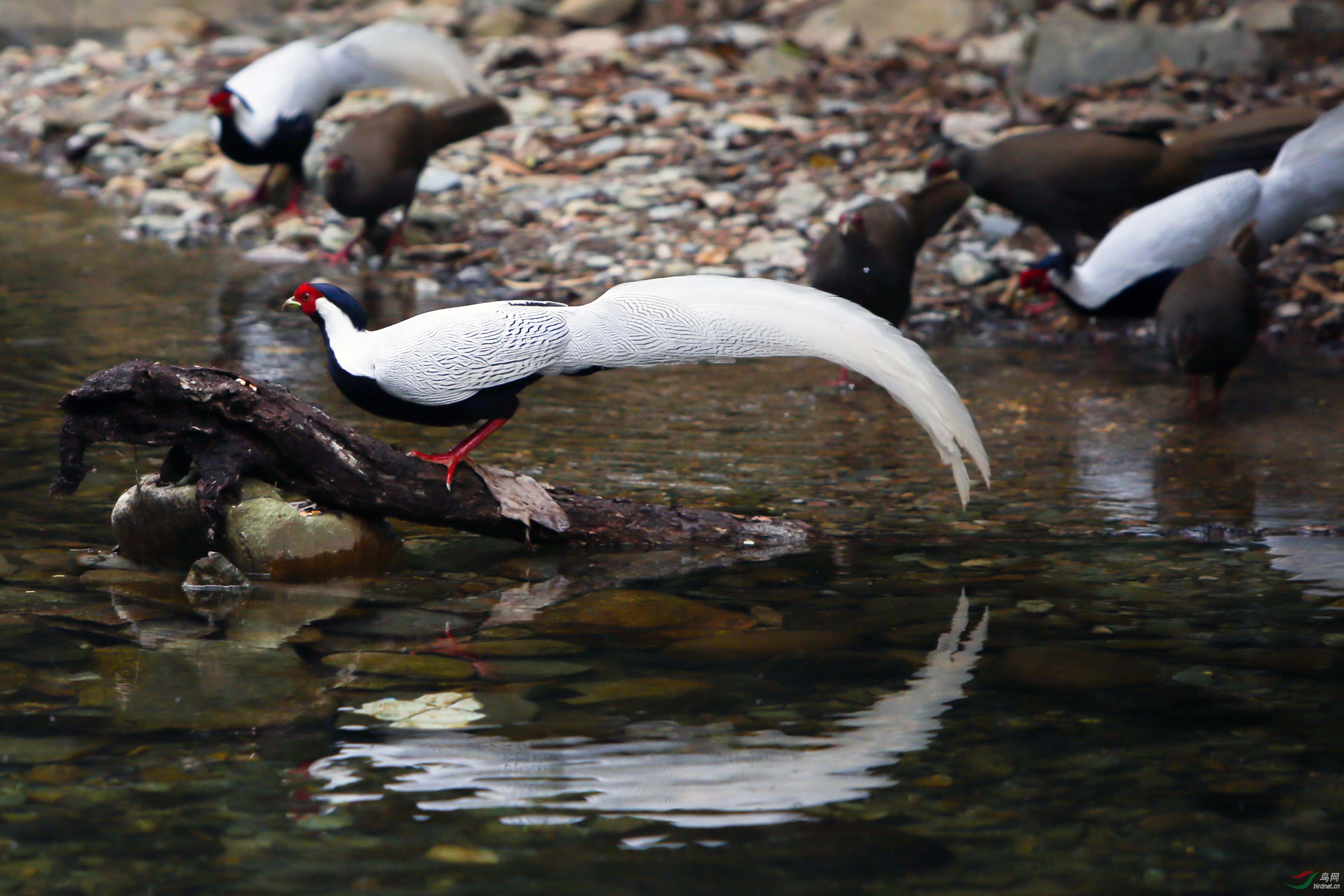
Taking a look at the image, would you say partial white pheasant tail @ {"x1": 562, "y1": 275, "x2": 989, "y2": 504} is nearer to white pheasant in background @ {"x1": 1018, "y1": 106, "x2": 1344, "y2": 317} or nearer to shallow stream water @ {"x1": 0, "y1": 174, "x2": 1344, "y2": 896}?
shallow stream water @ {"x1": 0, "y1": 174, "x2": 1344, "y2": 896}

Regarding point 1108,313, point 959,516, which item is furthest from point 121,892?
point 1108,313

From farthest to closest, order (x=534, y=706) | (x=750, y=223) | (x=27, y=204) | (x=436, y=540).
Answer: (x=27, y=204), (x=750, y=223), (x=436, y=540), (x=534, y=706)

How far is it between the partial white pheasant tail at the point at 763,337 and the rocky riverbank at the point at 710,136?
154 inches

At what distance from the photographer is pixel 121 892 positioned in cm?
236

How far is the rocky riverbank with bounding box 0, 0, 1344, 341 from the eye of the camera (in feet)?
27.3

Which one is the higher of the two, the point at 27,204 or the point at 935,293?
the point at 27,204

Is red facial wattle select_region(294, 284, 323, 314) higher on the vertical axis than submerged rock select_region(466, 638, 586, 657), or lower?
higher

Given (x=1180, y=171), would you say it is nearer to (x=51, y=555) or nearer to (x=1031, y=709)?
(x=1031, y=709)

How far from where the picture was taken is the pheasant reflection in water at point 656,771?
265 centimetres

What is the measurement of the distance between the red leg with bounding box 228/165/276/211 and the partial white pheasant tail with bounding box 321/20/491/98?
2.46 feet

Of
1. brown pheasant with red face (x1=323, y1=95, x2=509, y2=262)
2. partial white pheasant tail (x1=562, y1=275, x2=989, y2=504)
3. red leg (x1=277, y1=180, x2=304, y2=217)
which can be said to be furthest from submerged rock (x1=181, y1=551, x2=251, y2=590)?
red leg (x1=277, y1=180, x2=304, y2=217)

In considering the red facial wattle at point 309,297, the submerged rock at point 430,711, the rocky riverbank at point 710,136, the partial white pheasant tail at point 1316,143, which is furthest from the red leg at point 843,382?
the submerged rock at point 430,711

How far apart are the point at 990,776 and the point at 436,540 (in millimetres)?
2026

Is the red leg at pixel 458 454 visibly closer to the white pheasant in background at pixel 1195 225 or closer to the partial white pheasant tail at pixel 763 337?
the partial white pheasant tail at pixel 763 337
